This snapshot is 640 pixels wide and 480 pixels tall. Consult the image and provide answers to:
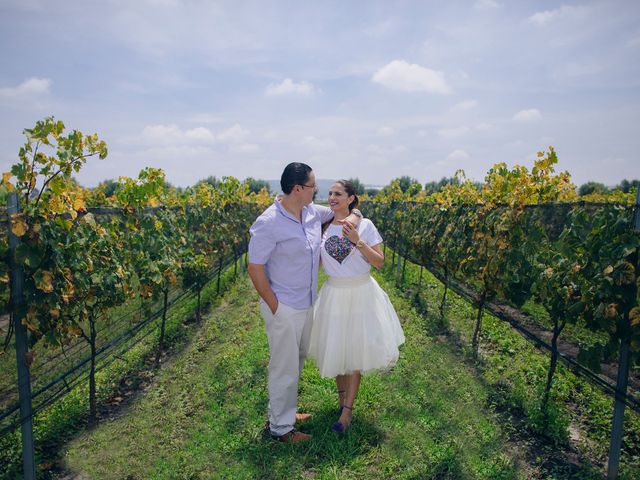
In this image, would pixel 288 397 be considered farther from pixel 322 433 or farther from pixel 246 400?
pixel 246 400

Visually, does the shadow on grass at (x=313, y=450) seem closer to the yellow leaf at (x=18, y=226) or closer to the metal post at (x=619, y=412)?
the metal post at (x=619, y=412)

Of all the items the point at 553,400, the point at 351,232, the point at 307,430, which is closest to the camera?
the point at 351,232

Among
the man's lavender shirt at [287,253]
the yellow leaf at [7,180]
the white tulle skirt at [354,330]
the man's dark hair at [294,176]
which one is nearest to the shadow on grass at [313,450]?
the white tulle skirt at [354,330]

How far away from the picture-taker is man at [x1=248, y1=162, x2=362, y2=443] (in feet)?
10.2

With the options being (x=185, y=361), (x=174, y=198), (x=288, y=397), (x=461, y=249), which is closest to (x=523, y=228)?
(x=461, y=249)

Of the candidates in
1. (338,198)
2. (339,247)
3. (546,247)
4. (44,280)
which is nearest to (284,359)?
(339,247)

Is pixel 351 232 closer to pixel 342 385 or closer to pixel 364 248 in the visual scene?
pixel 364 248

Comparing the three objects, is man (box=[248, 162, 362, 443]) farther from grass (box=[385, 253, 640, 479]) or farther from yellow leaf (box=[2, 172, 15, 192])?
grass (box=[385, 253, 640, 479])

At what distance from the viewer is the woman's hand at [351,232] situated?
10.3 feet

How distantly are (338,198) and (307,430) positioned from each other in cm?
173

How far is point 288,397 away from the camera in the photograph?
3283mm

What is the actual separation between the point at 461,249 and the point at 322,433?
338 centimetres

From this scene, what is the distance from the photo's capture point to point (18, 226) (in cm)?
253

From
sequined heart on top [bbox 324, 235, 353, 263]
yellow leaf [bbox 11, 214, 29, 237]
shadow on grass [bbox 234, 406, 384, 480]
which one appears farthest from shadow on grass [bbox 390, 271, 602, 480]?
yellow leaf [bbox 11, 214, 29, 237]
